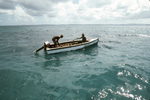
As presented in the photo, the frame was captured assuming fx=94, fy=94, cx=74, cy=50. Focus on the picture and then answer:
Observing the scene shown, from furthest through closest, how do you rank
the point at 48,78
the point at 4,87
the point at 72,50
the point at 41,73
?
the point at 72,50 → the point at 41,73 → the point at 48,78 → the point at 4,87

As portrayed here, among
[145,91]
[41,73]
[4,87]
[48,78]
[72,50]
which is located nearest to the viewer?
[145,91]

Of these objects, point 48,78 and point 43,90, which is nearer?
point 43,90

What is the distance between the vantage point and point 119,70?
9.23 metres

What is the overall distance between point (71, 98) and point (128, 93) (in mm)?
3872

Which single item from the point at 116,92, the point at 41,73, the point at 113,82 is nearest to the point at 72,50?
the point at 41,73

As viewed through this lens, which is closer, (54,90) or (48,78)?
(54,90)

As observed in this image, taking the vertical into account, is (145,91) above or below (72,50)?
below

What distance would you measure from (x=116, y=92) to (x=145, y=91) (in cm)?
207

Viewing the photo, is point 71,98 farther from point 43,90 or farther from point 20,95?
point 20,95

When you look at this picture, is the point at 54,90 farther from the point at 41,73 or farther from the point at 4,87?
the point at 4,87

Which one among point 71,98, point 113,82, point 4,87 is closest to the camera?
point 71,98

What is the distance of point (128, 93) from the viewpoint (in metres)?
6.38

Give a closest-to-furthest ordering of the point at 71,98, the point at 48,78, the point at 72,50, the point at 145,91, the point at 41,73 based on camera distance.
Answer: the point at 71,98, the point at 145,91, the point at 48,78, the point at 41,73, the point at 72,50

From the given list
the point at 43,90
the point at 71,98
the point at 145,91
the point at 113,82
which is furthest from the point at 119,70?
the point at 43,90
